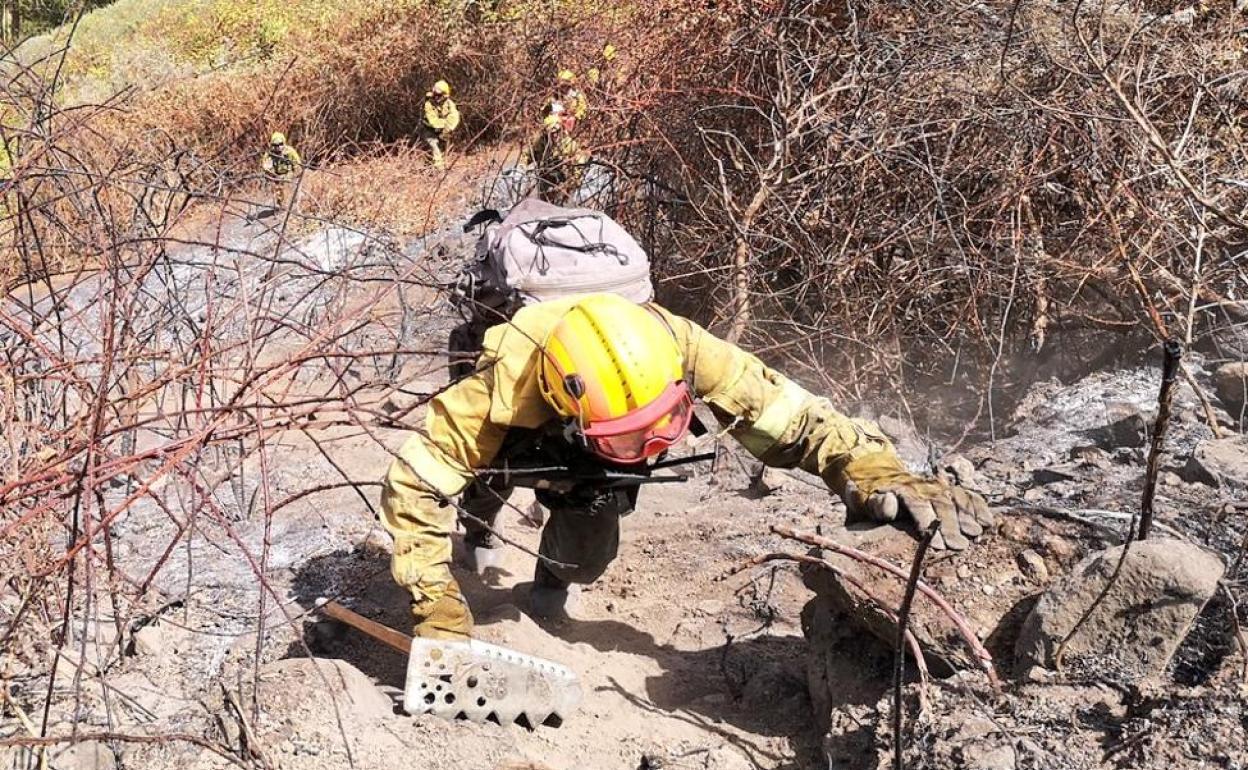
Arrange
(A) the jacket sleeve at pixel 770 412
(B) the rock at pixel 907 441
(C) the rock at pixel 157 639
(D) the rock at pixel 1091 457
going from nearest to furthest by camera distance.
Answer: (A) the jacket sleeve at pixel 770 412 < (C) the rock at pixel 157 639 < (D) the rock at pixel 1091 457 < (B) the rock at pixel 907 441

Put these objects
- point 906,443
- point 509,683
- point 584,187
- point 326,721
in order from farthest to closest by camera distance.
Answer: point 584,187 < point 906,443 < point 509,683 < point 326,721

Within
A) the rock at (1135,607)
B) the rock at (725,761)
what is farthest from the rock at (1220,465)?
the rock at (725,761)

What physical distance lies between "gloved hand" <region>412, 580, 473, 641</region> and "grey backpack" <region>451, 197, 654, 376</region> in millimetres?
758

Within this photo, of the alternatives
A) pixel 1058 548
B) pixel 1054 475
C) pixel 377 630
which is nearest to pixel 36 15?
pixel 377 630

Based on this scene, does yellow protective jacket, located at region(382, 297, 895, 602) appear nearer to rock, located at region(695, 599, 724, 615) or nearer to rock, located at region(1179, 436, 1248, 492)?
rock, located at region(695, 599, 724, 615)

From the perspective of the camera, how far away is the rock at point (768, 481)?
499 cm

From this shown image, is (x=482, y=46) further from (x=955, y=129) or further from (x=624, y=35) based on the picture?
(x=955, y=129)

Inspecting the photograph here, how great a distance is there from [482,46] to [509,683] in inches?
457

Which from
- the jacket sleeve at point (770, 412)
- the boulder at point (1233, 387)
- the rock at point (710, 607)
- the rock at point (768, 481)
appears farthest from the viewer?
the rock at point (768, 481)

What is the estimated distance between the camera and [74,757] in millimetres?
2508

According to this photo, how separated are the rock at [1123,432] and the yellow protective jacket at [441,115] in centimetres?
907

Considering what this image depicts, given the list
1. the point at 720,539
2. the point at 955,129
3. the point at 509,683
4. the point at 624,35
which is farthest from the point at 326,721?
the point at 624,35

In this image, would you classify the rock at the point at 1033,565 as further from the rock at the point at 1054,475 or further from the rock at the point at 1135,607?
the rock at the point at 1054,475

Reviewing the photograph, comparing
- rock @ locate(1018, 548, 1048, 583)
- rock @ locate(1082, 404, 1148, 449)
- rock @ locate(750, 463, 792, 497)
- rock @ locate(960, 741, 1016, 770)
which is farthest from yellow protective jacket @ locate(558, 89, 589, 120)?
rock @ locate(960, 741, 1016, 770)
